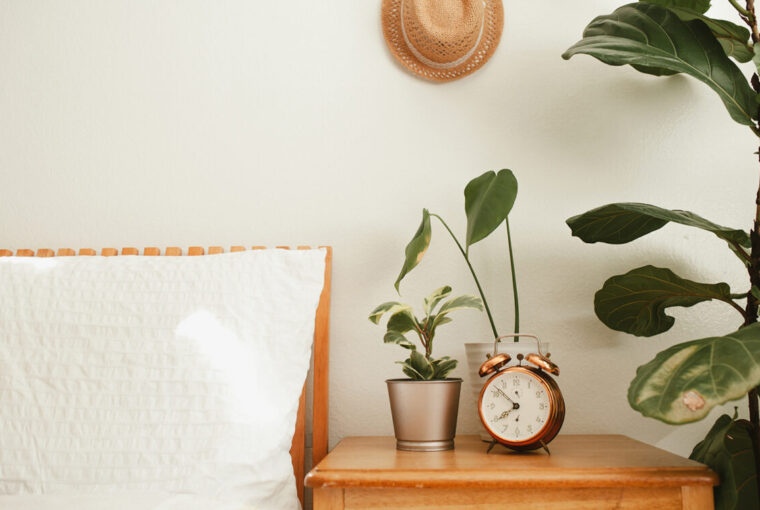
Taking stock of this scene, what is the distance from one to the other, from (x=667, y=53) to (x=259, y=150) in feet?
2.99

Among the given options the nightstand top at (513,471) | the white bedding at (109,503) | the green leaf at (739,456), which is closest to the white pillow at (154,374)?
the white bedding at (109,503)

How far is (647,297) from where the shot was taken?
1106 millimetres

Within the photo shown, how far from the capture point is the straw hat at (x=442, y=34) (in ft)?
4.30

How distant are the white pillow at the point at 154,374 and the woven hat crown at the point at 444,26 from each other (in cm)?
62

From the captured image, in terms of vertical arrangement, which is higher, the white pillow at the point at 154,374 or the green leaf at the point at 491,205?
the green leaf at the point at 491,205

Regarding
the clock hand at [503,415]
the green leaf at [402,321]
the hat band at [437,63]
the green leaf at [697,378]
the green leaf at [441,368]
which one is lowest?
the clock hand at [503,415]

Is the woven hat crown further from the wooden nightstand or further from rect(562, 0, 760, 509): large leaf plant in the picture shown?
the wooden nightstand

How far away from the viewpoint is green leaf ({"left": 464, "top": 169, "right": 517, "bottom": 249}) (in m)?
1.08

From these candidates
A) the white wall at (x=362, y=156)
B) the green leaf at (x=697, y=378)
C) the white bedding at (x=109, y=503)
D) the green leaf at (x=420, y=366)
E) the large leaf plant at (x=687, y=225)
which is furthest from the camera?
the white wall at (x=362, y=156)

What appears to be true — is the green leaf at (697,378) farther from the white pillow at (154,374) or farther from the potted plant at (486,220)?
the white pillow at (154,374)

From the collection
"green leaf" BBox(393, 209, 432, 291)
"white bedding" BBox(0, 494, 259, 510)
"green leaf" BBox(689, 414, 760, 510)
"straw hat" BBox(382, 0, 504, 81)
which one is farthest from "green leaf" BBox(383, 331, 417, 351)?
"straw hat" BBox(382, 0, 504, 81)

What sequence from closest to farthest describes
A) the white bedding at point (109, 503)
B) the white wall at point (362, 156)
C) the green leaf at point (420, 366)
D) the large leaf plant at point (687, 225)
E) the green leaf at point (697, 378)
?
the green leaf at point (697, 378) → the white bedding at point (109, 503) → the large leaf plant at point (687, 225) → the green leaf at point (420, 366) → the white wall at point (362, 156)

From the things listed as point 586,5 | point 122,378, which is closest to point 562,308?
point 586,5

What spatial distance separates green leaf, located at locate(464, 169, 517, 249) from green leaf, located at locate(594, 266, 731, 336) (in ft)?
0.85
